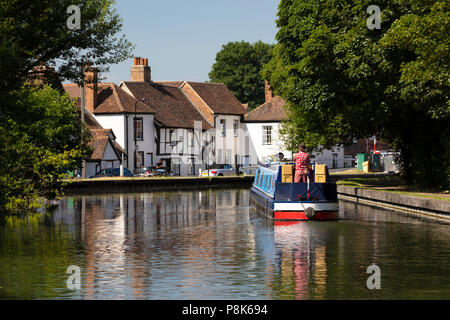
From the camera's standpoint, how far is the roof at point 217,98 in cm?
10069

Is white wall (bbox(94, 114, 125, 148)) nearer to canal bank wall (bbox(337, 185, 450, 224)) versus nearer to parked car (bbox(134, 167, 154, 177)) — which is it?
parked car (bbox(134, 167, 154, 177))

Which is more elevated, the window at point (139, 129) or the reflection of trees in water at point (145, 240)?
the window at point (139, 129)

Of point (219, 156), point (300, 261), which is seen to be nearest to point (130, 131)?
point (219, 156)

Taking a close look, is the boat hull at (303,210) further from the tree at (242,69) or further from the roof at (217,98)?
the tree at (242,69)

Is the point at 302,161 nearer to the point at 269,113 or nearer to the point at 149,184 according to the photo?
the point at 149,184

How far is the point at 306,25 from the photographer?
1578 inches

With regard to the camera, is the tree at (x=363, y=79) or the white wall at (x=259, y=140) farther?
the white wall at (x=259, y=140)

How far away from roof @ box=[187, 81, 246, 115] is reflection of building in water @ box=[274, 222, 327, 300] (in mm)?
75467

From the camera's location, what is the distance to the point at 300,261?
1734 cm

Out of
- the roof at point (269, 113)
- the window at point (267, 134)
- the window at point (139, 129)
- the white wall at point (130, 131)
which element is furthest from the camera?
the window at point (267, 134)

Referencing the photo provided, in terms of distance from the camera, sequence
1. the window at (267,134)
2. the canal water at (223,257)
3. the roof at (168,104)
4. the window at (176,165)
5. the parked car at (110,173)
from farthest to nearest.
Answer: the window at (267,134), the window at (176,165), the roof at (168,104), the parked car at (110,173), the canal water at (223,257)

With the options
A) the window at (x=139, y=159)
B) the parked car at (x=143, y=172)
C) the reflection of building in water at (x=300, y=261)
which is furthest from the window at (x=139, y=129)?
the reflection of building in water at (x=300, y=261)

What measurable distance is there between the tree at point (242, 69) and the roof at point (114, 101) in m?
40.1
